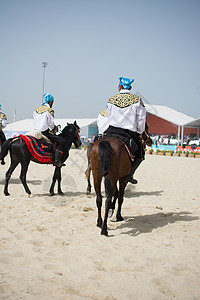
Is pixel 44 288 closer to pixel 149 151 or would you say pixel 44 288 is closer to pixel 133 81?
pixel 133 81

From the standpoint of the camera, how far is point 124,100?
4.50m

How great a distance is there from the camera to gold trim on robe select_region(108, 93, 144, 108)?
14.7 feet

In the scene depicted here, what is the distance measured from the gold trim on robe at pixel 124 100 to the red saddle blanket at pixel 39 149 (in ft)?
8.83

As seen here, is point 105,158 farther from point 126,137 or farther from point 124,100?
point 124,100

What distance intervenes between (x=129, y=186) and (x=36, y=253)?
18.1ft

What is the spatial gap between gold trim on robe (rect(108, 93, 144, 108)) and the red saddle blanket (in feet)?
8.83

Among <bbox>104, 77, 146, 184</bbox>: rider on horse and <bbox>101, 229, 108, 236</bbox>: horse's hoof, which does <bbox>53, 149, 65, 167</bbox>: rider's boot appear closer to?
<bbox>104, 77, 146, 184</bbox>: rider on horse

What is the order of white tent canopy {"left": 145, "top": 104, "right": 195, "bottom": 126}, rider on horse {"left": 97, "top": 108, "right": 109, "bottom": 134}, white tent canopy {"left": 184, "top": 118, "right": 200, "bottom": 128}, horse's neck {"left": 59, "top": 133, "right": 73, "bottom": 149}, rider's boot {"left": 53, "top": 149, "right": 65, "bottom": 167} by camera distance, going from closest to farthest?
rider's boot {"left": 53, "top": 149, "right": 65, "bottom": 167}, rider on horse {"left": 97, "top": 108, "right": 109, "bottom": 134}, horse's neck {"left": 59, "top": 133, "right": 73, "bottom": 149}, white tent canopy {"left": 184, "top": 118, "right": 200, "bottom": 128}, white tent canopy {"left": 145, "top": 104, "right": 195, "bottom": 126}

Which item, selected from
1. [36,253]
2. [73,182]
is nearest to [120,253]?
[36,253]

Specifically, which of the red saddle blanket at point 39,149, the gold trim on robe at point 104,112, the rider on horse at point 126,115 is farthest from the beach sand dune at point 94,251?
the gold trim on robe at point 104,112

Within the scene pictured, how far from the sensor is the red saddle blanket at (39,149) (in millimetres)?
6486

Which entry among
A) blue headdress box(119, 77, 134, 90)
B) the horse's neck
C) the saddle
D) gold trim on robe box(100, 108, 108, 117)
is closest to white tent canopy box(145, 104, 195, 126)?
gold trim on robe box(100, 108, 108, 117)

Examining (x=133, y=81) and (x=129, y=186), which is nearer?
(x=133, y=81)

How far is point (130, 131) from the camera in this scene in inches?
180
